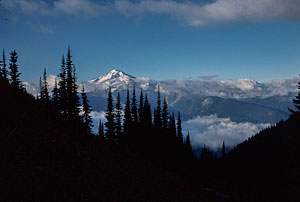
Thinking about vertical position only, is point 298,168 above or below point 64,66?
below

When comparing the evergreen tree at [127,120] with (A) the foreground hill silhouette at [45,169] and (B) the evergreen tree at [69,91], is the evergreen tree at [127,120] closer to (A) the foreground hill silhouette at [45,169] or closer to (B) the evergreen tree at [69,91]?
(B) the evergreen tree at [69,91]

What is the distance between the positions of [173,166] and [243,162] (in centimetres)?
6601

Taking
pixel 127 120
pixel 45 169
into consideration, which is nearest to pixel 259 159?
pixel 127 120

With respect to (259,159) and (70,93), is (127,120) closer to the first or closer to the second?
(70,93)

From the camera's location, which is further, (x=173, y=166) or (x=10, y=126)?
(x=173, y=166)

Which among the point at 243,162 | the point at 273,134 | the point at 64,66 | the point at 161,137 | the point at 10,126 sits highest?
the point at 64,66

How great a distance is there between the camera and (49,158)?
14.7 meters

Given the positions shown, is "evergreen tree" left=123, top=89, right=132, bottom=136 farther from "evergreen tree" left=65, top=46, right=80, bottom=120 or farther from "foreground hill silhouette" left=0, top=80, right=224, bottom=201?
"foreground hill silhouette" left=0, top=80, right=224, bottom=201

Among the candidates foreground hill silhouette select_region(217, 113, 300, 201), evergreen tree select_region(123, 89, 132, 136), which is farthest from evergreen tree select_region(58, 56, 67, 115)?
foreground hill silhouette select_region(217, 113, 300, 201)

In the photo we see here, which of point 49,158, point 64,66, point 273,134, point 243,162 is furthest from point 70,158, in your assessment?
point 273,134

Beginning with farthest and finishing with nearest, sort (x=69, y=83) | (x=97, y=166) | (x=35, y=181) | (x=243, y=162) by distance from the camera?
(x=243, y=162) < (x=69, y=83) < (x=97, y=166) < (x=35, y=181)

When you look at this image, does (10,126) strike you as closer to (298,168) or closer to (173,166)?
(173,166)

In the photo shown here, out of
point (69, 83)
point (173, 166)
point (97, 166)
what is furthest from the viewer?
point (173, 166)

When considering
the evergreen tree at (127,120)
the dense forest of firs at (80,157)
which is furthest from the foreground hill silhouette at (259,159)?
the evergreen tree at (127,120)
